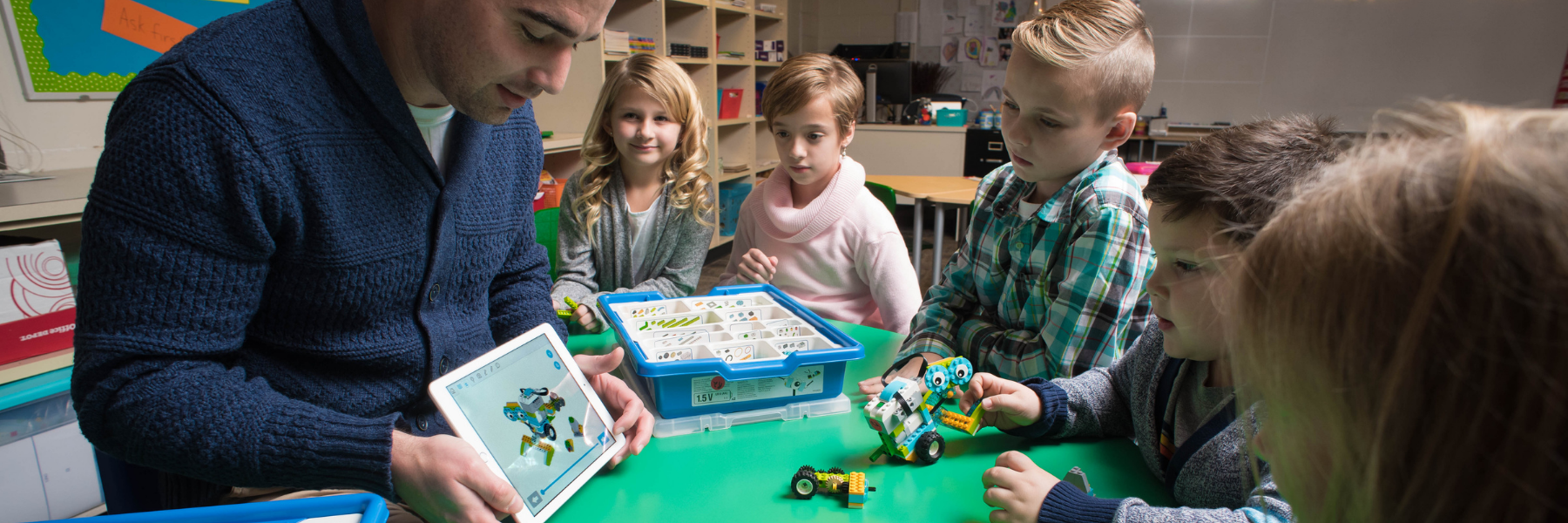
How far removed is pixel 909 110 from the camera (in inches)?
225

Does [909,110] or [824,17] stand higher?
[824,17]

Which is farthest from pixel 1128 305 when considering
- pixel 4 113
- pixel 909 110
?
pixel 909 110

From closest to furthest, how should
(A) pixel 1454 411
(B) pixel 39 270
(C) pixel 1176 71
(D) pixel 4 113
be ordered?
(A) pixel 1454 411 < (B) pixel 39 270 < (D) pixel 4 113 < (C) pixel 1176 71

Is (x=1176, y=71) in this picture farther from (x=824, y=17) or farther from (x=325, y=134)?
(x=325, y=134)

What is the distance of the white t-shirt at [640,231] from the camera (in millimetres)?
1854

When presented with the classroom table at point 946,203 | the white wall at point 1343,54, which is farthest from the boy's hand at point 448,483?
the white wall at point 1343,54

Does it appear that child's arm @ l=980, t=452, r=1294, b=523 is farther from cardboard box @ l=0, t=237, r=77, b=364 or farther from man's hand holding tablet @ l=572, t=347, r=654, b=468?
cardboard box @ l=0, t=237, r=77, b=364

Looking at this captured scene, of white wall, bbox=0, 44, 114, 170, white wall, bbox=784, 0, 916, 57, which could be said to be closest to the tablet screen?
white wall, bbox=0, 44, 114, 170

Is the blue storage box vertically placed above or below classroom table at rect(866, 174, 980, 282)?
above

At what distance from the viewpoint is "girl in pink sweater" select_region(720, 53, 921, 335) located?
68.4 inches

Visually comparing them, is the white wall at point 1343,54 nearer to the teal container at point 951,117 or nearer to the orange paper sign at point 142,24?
the teal container at point 951,117

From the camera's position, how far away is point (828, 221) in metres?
1.75

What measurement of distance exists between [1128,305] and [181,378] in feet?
3.96

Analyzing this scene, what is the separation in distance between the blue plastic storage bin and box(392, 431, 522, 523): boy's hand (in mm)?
69
